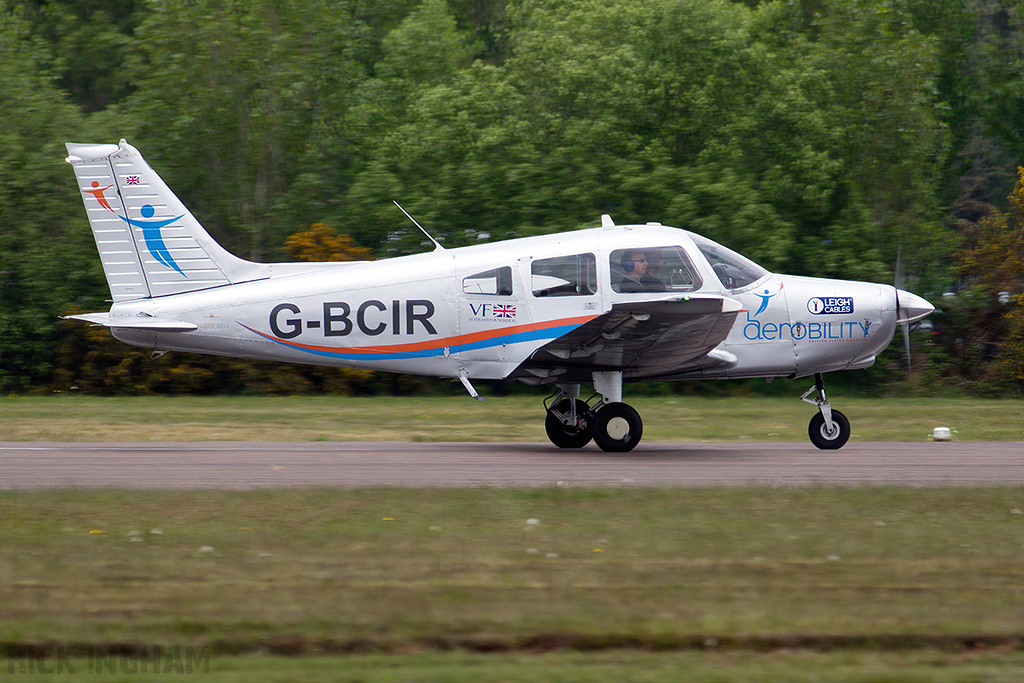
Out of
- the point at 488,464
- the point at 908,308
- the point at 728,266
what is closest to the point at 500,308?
the point at 488,464

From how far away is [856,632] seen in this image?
5301mm

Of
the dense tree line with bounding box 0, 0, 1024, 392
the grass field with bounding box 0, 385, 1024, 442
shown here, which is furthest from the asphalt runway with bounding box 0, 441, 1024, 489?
the dense tree line with bounding box 0, 0, 1024, 392

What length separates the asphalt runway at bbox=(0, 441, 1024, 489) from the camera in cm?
1033

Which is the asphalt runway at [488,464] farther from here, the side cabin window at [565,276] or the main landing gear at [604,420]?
the side cabin window at [565,276]

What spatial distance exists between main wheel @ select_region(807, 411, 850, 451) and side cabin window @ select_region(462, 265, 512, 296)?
14.1 feet

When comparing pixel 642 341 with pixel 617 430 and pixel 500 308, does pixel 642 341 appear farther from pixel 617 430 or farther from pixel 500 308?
pixel 500 308

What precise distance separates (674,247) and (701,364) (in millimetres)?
1582

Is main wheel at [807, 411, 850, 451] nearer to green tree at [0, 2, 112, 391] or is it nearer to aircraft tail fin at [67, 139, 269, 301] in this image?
aircraft tail fin at [67, 139, 269, 301]

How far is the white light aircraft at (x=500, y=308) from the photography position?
12.7 m

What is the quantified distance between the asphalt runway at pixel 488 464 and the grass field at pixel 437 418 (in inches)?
46.7

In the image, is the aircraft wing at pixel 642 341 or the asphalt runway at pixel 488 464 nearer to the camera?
the asphalt runway at pixel 488 464

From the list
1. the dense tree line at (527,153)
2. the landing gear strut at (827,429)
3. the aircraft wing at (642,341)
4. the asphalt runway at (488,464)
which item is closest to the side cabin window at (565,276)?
the aircraft wing at (642,341)

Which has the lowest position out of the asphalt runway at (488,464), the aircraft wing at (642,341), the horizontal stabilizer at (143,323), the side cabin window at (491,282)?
the asphalt runway at (488,464)

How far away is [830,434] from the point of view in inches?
537
